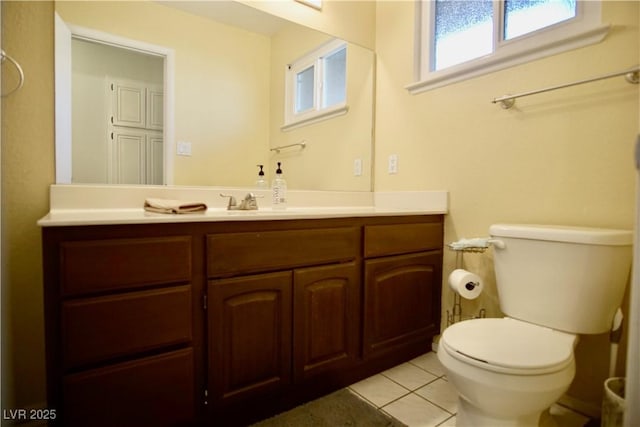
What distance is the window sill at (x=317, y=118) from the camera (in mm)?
2000

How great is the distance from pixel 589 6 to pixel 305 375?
185 centimetres

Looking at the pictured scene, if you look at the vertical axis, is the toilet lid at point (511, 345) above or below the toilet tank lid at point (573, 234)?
below

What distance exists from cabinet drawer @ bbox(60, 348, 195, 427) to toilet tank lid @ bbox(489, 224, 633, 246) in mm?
1277

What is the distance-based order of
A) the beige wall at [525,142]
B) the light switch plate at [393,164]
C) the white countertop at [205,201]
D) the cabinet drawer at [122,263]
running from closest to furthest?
the cabinet drawer at [122,263]
the white countertop at [205,201]
the beige wall at [525,142]
the light switch plate at [393,164]

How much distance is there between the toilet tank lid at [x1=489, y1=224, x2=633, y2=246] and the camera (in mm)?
1160

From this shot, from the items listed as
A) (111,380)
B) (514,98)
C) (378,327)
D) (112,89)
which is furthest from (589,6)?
(111,380)

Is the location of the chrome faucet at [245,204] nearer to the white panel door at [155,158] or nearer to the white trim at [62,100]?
the white panel door at [155,158]

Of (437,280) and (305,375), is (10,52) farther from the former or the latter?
(437,280)

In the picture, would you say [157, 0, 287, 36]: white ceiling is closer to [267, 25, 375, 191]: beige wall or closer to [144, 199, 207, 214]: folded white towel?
[267, 25, 375, 191]: beige wall

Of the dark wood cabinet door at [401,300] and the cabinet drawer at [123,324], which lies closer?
the cabinet drawer at [123,324]

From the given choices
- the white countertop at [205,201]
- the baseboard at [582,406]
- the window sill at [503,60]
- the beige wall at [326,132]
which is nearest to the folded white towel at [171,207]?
the white countertop at [205,201]

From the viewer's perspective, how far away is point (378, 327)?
1.64 metres

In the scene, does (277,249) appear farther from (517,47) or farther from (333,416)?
(517,47)

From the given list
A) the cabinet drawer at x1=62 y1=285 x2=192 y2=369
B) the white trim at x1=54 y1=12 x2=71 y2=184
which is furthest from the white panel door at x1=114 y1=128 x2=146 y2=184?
the cabinet drawer at x1=62 y1=285 x2=192 y2=369
